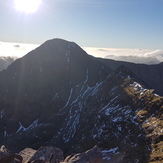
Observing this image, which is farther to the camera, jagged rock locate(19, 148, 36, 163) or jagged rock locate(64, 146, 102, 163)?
jagged rock locate(19, 148, 36, 163)

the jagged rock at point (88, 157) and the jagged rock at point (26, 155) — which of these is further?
the jagged rock at point (26, 155)

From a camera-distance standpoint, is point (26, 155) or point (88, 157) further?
point (26, 155)

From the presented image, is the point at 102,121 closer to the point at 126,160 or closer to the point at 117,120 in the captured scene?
the point at 117,120

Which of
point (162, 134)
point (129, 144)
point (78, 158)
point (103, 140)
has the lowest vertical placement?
point (103, 140)

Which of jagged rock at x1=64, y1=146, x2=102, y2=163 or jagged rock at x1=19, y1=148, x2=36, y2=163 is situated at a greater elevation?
jagged rock at x1=64, y1=146, x2=102, y2=163

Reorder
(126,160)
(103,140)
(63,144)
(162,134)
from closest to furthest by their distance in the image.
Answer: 1. (126,160)
2. (162,134)
3. (103,140)
4. (63,144)

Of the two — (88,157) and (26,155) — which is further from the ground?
(88,157)

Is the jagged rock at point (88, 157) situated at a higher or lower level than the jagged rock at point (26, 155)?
higher

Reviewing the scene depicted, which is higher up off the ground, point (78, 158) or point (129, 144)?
point (78, 158)

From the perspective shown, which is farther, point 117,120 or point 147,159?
point 117,120

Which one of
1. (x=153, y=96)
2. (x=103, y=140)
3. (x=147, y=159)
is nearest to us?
(x=147, y=159)

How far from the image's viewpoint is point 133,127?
422 ft

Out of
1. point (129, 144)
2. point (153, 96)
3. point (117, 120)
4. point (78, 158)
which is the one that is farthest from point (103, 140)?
point (78, 158)

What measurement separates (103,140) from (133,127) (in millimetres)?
21949
